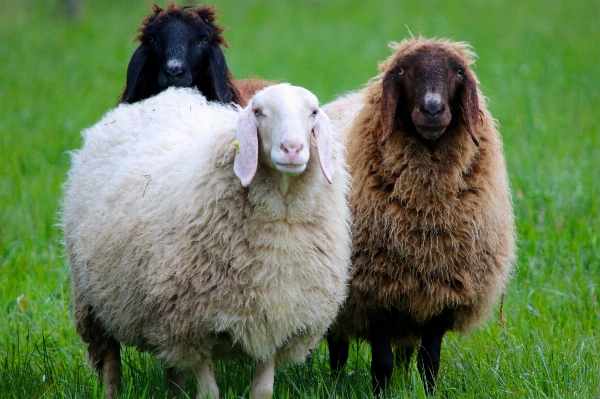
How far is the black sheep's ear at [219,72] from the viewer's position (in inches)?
189

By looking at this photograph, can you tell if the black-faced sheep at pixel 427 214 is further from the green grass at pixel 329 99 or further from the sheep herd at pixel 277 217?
the green grass at pixel 329 99

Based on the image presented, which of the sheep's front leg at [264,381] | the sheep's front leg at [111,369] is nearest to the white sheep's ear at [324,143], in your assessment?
the sheep's front leg at [264,381]

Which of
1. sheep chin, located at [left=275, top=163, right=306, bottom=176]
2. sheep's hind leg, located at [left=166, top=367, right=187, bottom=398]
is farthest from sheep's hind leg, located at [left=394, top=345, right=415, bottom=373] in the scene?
sheep chin, located at [left=275, top=163, right=306, bottom=176]

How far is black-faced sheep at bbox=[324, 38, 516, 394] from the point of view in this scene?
402 centimetres

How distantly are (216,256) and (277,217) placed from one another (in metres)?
0.32

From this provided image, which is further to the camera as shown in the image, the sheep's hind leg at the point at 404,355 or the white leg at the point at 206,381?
the sheep's hind leg at the point at 404,355

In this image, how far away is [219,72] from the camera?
4836 millimetres

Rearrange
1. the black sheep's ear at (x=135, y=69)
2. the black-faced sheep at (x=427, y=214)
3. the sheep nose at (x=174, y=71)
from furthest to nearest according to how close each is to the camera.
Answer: the black sheep's ear at (x=135, y=69), the sheep nose at (x=174, y=71), the black-faced sheep at (x=427, y=214)

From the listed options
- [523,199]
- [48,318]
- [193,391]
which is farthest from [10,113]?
[193,391]

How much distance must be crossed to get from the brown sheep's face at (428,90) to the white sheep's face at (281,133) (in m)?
0.65

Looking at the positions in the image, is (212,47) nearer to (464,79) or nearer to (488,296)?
(464,79)

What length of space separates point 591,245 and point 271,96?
11.1 feet

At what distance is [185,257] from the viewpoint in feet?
11.4

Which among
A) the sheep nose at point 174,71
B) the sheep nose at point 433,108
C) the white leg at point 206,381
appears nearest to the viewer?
the white leg at point 206,381
